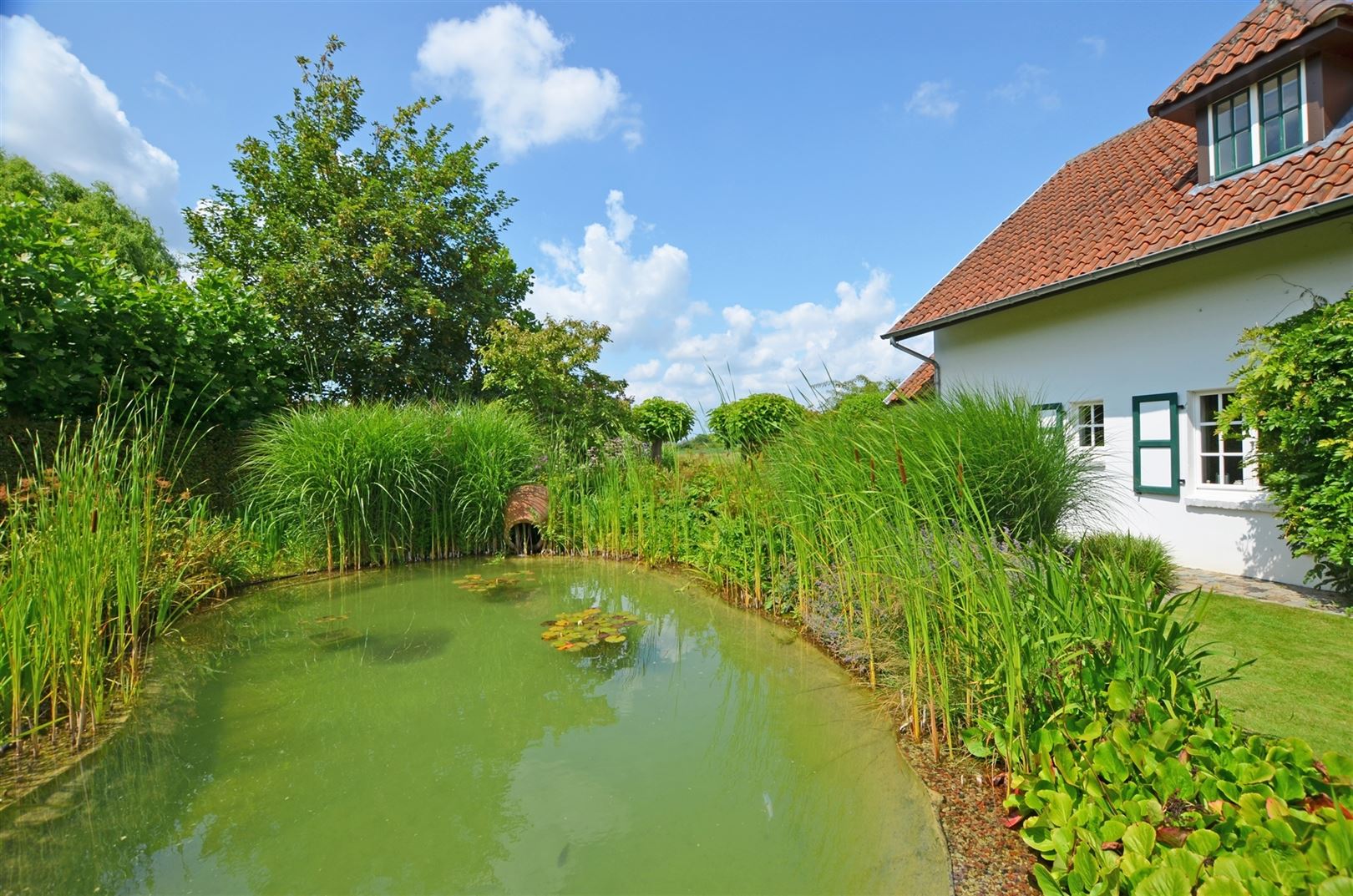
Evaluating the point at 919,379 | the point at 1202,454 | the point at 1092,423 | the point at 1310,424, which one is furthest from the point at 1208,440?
the point at 919,379

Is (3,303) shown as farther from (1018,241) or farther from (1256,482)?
(1018,241)

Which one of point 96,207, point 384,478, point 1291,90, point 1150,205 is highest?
point 96,207

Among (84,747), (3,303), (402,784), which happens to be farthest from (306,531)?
(402,784)

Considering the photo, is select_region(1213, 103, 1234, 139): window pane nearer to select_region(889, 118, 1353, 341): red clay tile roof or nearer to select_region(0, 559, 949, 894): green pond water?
select_region(889, 118, 1353, 341): red clay tile roof

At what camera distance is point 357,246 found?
36.0 feet

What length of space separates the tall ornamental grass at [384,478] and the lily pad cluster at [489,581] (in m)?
1.10

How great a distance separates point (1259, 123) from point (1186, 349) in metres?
2.21

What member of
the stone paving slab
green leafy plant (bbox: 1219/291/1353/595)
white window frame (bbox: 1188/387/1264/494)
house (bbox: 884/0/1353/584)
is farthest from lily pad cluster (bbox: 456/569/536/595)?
white window frame (bbox: 1188/387/1264/494)

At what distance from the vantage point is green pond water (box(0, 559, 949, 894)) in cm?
193

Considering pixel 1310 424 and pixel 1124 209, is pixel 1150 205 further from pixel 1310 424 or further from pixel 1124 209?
pixel 1310 424

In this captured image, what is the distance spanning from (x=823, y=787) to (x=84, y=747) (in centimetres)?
321

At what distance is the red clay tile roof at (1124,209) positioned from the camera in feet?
17.0

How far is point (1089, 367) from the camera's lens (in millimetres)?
6930

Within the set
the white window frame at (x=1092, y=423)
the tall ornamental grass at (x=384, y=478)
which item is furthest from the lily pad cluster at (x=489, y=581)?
the white window frame at (x=1092, y=423)
